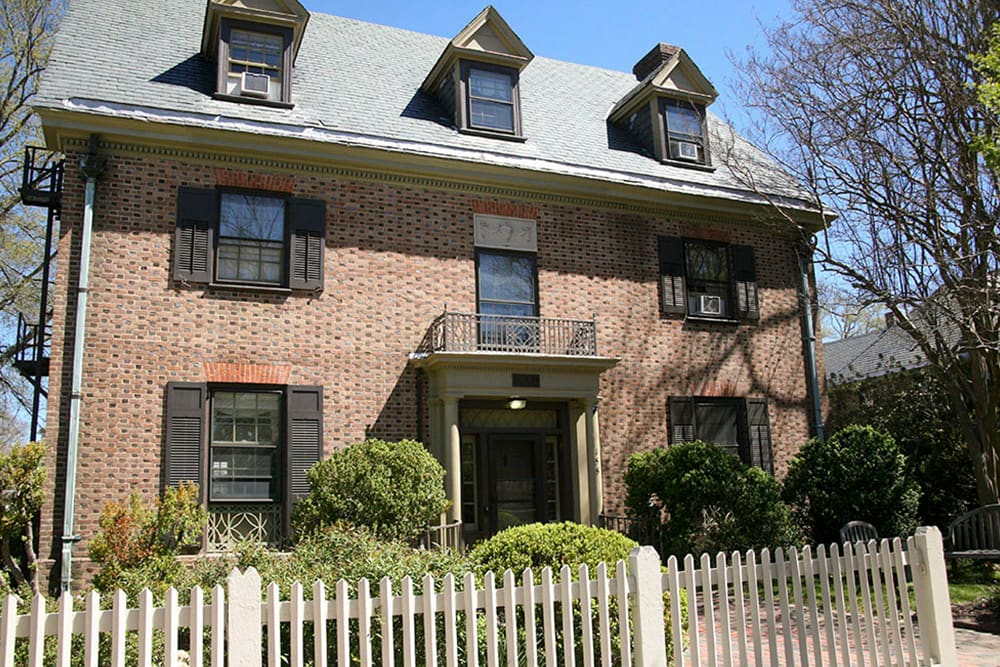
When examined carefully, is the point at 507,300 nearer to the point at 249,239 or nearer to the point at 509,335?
the point at 509,335

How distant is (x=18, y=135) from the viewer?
68.0 feet

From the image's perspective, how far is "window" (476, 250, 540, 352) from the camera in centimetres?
1462

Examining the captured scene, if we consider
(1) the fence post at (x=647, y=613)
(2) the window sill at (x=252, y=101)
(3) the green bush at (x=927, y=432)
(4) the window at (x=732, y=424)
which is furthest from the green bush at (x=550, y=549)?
(3) the green bush at (x=927, y=432)

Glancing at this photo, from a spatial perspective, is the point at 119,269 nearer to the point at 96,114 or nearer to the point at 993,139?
the point at 96,114

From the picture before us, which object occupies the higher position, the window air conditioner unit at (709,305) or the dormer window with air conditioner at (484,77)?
the dormer window with air conditioner at (484,77)

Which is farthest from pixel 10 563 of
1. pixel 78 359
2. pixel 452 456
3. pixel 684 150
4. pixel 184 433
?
pixel 684 150

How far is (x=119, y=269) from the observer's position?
1251 cm

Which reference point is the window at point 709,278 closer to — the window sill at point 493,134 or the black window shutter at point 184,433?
the window sill at point 493,134

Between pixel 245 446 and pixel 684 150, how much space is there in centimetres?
1072

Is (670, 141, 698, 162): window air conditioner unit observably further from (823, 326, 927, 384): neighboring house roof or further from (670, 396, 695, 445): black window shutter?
(823, 326, 927, 384): neighboring house roof

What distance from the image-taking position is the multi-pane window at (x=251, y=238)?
13297 millimetres

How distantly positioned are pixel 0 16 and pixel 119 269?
12109mm

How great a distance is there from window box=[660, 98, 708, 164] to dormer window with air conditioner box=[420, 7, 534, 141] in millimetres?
3385

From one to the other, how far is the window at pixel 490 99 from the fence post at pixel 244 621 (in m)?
12.4
